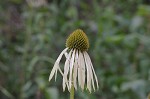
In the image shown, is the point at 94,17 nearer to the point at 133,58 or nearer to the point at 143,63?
the point at 133,58

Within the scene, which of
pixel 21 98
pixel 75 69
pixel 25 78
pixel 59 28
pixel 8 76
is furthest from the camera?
pixel 59 28

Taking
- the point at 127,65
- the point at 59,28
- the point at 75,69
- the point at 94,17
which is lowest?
the point at 75,69

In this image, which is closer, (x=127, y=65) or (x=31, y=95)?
(x=31, y=95)

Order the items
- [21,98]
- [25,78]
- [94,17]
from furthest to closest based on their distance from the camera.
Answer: [94,17] < [25,78] < [21,98]

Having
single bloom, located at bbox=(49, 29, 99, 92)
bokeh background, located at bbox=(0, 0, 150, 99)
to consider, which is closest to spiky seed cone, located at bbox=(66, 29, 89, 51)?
single bloom, located at bbox=(49, 29, 99, 92)

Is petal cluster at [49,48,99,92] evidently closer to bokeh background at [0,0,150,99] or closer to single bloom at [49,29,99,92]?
single bloom at [49,29,99,92]

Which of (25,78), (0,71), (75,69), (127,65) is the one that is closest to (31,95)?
(25,78)

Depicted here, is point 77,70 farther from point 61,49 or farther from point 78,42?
point 61,49

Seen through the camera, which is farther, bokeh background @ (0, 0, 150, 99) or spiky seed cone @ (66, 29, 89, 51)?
bokeh background @ (0, 0, 150, 99)
